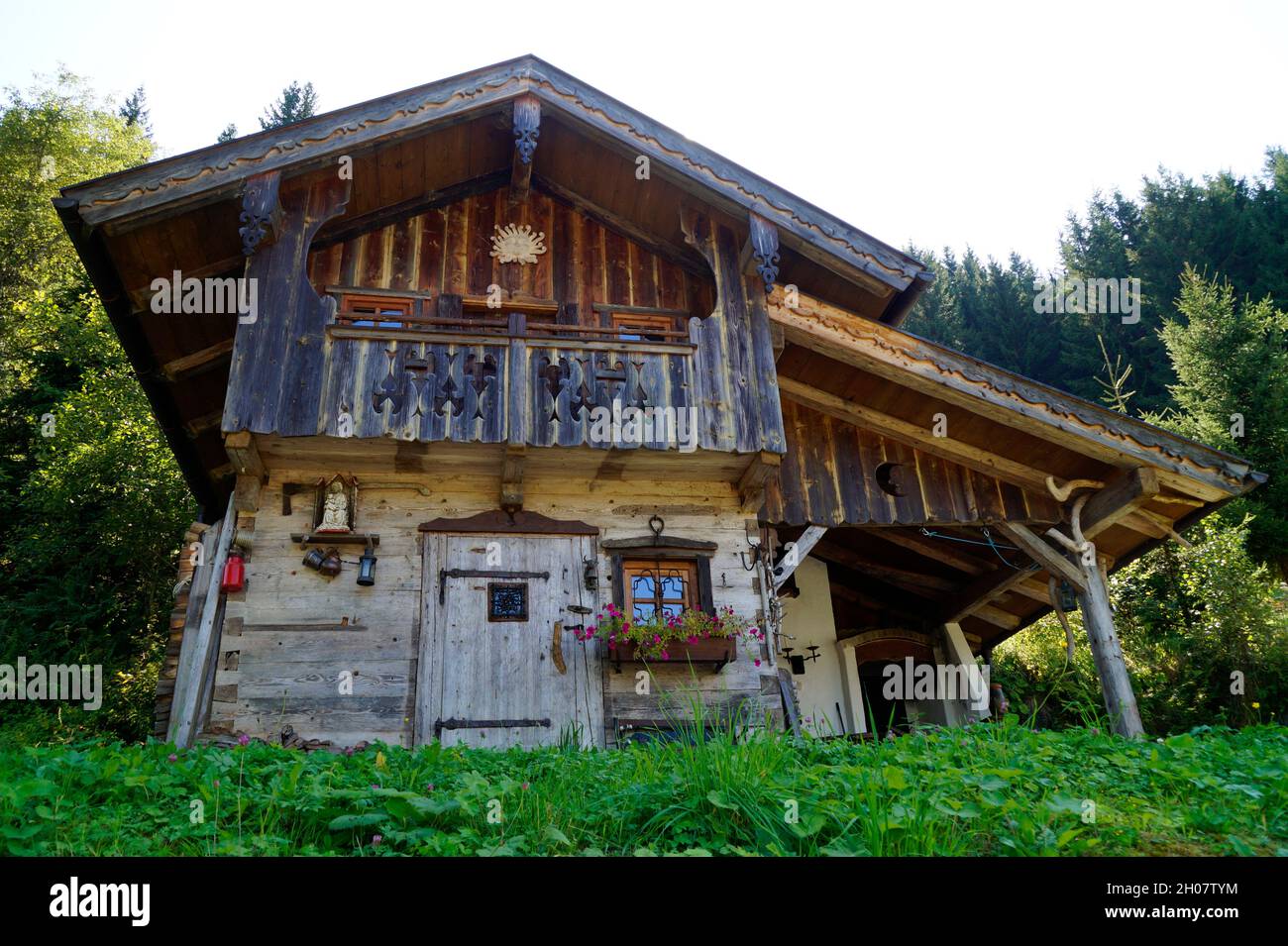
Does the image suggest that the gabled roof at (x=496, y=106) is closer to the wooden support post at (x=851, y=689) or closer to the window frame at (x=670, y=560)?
the window frame at (x=670, y=560)

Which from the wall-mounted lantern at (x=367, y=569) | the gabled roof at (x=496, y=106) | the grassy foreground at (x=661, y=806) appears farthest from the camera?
the gabled roof at (x=496, y=106)

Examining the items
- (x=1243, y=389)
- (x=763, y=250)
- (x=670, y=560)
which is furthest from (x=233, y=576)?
(x=1243, y=389)

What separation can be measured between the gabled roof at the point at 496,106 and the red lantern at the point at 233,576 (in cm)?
367

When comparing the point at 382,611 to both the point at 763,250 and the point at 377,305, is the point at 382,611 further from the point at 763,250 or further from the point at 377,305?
the point at 763,250

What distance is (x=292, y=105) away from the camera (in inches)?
1361

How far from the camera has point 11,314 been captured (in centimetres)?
2377

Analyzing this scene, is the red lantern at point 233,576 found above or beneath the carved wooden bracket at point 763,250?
beneath

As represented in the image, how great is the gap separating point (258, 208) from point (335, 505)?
10.7 ft

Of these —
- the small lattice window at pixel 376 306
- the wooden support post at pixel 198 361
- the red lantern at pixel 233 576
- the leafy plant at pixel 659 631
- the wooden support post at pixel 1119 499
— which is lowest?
the leafy plant at pixel 659 631

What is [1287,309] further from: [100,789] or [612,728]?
[100,789]

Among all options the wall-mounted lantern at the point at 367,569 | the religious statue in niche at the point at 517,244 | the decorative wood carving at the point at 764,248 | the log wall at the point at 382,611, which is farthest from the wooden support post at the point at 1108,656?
the religious statue in niche at the point at 517,244


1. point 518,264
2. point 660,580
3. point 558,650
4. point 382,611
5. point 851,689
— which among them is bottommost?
point 851,689

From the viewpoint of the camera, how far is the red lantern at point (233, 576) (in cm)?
872

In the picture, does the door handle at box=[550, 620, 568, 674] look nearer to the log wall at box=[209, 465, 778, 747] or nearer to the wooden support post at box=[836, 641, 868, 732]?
the log wall at box=[209, 465, 778, 747]
